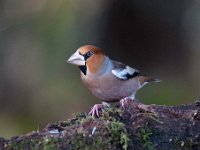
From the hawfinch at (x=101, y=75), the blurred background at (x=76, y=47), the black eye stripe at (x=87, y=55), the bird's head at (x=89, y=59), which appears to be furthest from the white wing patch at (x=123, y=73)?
the blurred background at (x=76, y=47)

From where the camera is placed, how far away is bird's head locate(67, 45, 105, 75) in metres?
4.51

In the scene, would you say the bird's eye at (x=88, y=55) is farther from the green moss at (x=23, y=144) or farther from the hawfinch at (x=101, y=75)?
the green moss at (x=23, y=144)

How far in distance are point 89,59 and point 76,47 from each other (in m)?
1.60

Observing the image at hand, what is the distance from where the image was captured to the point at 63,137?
2.40m

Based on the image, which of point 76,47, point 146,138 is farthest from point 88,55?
point 146,138

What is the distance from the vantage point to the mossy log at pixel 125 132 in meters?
2.38

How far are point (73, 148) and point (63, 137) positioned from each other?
2.9 inches

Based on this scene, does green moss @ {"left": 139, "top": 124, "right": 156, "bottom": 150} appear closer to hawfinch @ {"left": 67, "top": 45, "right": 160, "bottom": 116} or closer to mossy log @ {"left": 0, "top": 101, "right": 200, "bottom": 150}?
mossy log @ {"left": 0, "top": 101, "right": 200, "bottom": 150}

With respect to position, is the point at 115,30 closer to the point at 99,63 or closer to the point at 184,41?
the point at 184,41

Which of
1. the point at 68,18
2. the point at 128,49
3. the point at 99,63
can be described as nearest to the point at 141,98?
the point at 128,49

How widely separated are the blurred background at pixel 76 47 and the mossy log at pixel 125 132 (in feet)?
11.0

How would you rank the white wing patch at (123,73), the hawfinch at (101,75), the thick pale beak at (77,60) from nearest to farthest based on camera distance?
the thick pale beak at (77,60), the hawfinch at (101,75), the white wing patch at (123,73)

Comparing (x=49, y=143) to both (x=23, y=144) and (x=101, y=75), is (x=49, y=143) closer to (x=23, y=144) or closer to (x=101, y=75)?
(x=23, y=144)

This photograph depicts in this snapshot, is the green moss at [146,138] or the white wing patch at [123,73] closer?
the green moss at [146,138]
